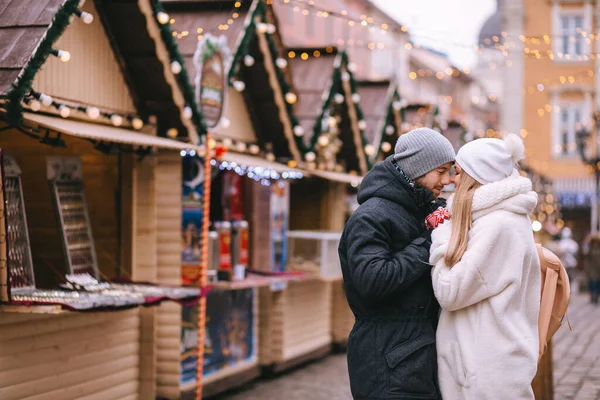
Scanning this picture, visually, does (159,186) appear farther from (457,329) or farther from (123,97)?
(457,329)

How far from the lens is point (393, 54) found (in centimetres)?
6247

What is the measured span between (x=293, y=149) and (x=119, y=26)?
3688mm

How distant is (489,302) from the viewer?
14.6 feet

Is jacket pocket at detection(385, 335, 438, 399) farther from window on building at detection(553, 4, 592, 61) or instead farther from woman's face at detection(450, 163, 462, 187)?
A: window on building at detection(553, 4, 592, 61)

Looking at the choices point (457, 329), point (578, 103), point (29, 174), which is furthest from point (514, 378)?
point (578, 103)

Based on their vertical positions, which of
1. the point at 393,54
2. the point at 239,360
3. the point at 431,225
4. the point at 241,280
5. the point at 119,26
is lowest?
the point at 239,360

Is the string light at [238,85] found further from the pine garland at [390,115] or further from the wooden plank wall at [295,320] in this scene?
the pine garland at [390,115]

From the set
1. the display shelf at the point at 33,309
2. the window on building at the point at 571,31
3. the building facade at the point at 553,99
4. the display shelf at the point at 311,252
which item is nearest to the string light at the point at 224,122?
the display shelf at the point at 311,252

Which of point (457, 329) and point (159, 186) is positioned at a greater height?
point (159, 186)

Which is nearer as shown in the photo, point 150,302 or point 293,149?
point 150,302

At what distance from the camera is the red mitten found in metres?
4.62

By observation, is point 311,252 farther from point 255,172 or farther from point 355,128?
point 355,128

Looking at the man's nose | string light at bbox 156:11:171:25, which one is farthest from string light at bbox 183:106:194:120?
the man's nose

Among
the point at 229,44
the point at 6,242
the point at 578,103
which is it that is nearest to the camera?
the point at 6,242
